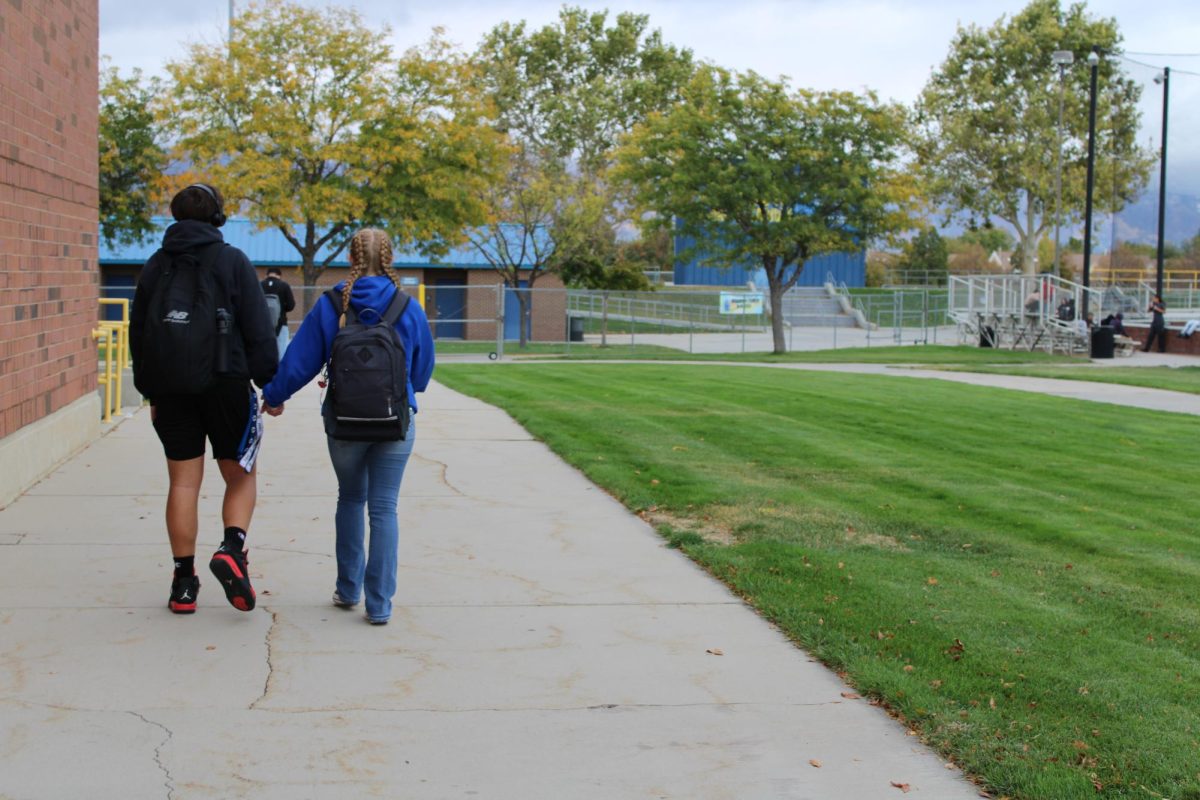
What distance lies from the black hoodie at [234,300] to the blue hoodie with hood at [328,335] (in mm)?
105

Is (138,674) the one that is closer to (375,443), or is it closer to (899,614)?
(375,443)

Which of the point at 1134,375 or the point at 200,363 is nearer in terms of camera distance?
the point at 200,363

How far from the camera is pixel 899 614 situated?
6.00 meters

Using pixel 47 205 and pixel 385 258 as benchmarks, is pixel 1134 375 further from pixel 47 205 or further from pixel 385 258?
pixel 385 258

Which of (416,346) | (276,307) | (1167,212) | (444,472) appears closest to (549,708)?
(416,346)

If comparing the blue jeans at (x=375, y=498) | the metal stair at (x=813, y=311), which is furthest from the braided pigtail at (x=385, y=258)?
the metal stair at (x=813, y=311)

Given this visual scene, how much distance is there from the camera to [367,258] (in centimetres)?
572

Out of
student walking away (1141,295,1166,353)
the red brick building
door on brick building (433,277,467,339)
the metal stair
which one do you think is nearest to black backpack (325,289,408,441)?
the red brick building

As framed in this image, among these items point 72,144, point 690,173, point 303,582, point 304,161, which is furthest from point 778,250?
point 303,582

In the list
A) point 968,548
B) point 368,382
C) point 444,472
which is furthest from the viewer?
point 444,472

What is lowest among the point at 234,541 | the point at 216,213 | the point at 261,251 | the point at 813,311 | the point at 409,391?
the point at 234,541

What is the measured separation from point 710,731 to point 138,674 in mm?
2187

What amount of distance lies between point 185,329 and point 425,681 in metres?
1.83

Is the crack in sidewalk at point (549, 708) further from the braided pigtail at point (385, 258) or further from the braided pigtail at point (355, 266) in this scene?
the braided pigtail at point (385, 258)
